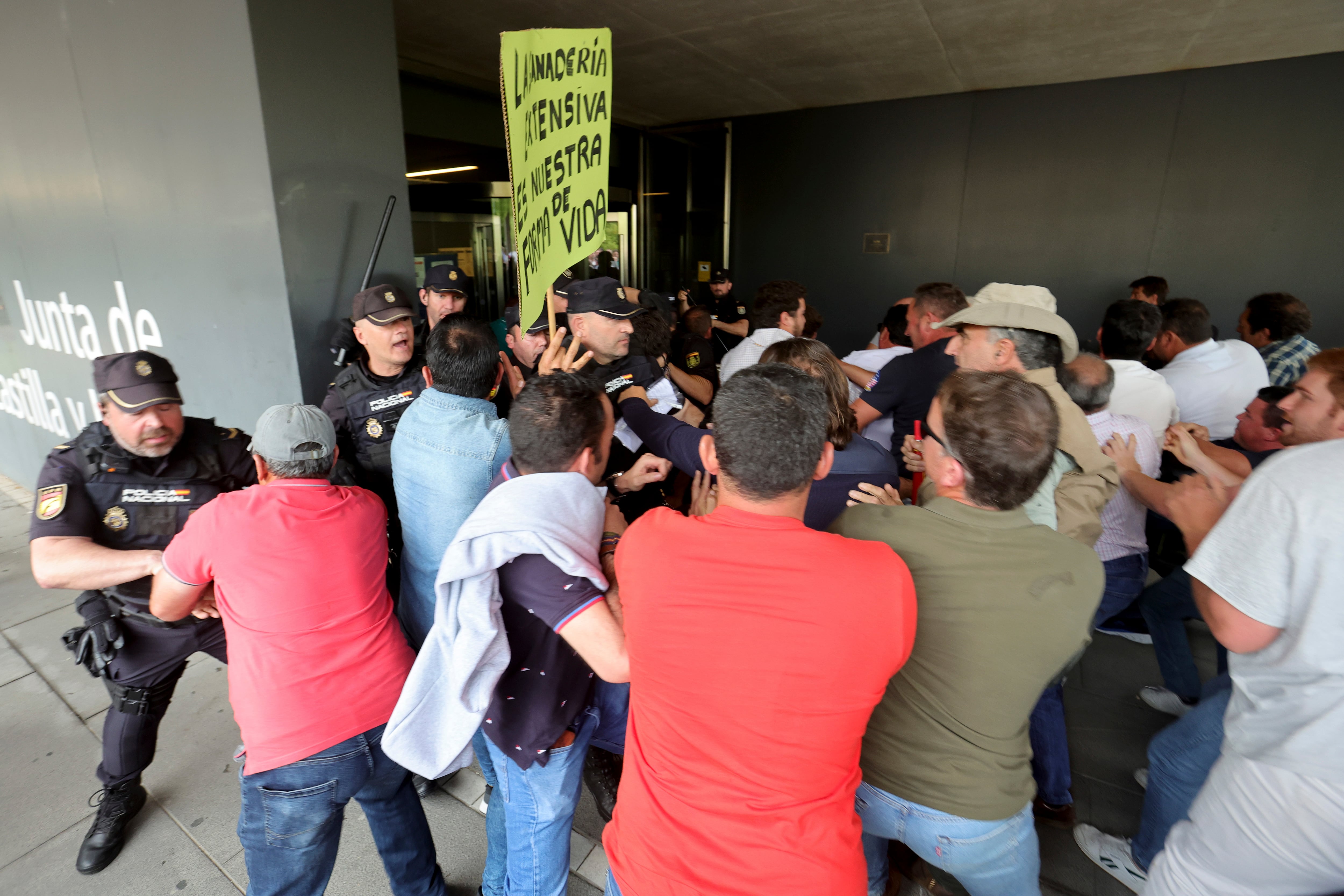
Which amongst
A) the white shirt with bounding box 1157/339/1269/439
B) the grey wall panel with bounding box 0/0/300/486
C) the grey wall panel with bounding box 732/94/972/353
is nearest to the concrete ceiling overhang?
the grey wall panel with bounding box 732/94/972/353

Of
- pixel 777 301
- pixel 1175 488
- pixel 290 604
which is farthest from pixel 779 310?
pixel 290 604

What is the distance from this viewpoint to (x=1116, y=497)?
251cm

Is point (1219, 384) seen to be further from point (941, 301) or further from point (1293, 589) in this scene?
point (1293, 589)

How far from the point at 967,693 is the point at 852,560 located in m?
0.51

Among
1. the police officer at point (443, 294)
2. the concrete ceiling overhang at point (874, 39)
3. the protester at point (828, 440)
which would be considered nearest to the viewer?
the protester at point (828, 440)

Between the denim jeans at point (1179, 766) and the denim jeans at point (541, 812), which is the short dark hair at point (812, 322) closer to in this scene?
the denim jeans at point (1179, 766)

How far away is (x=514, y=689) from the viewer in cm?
160

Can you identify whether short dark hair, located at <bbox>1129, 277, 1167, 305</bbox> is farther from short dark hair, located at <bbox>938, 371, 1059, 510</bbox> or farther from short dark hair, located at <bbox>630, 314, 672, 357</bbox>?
short dark hair, located at <bbox>938, 371, 1059, 510</bbox>

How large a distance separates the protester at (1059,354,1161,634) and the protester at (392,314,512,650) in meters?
2.09

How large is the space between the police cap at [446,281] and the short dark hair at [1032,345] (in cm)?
280

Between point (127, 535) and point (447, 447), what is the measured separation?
123 cm

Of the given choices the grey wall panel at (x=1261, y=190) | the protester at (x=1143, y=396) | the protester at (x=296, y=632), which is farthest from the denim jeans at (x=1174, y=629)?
the grey wall panel at (x=1261, y=190)

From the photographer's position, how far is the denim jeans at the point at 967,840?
1.42 metres

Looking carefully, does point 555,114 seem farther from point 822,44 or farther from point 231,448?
point 822,44
